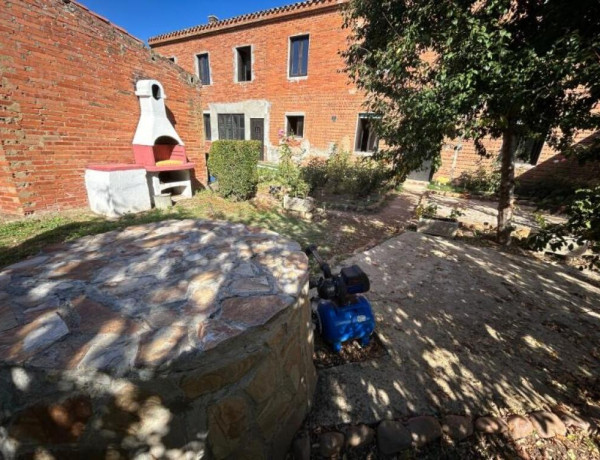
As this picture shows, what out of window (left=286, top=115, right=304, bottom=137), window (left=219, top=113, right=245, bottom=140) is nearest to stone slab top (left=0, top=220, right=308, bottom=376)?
window (left=286, top=115, right=304, bottom=137)

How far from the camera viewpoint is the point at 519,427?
1.83 metres

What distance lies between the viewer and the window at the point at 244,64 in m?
13.4

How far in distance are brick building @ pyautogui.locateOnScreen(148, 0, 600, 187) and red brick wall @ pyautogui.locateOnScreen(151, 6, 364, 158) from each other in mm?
38

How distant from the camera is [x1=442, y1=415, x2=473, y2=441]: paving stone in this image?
5.86 feet

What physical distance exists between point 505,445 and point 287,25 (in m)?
14.5

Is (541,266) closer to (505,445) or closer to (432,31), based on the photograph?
(505,445)

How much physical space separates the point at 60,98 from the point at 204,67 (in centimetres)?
1195

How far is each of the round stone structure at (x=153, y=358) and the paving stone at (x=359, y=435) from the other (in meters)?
0.35

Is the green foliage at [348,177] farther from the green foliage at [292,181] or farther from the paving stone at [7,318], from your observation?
the paving stone at [7,318]

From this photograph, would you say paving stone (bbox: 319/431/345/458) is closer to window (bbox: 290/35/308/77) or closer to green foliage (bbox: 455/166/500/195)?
green foliage (bbox: 455/166/500/195)

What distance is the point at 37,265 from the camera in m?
1.77

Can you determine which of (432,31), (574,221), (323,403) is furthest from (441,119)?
(323,403)

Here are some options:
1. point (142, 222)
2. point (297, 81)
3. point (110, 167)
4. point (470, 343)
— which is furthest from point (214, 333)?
point (297, 81)

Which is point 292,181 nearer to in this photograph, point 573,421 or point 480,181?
point 573,421
